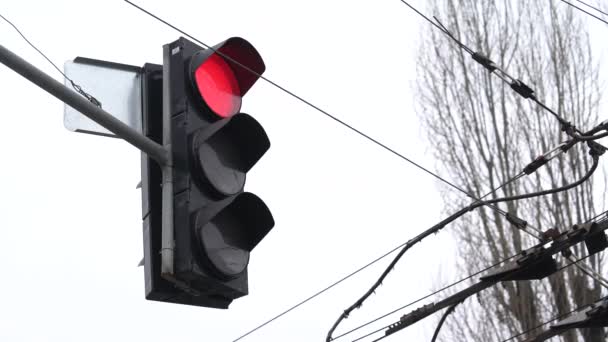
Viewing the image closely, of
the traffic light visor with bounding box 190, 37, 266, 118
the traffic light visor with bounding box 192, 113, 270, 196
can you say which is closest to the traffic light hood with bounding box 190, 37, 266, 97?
the traffic light visor with bounding box 190, 37, 266, 118

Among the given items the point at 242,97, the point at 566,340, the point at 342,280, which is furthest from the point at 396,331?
the point at 566,340

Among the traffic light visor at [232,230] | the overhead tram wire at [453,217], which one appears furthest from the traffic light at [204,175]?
the overhead tram wire at [453,217]

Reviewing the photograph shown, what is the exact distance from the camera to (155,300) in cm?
335

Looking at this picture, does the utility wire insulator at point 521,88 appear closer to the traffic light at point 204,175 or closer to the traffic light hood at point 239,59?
the traffic light hood at point 239,59

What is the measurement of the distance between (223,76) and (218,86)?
0.13ft

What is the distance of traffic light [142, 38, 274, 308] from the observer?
10.8 ft


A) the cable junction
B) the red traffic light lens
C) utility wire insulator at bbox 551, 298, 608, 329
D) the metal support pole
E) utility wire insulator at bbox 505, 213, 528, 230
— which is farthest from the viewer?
utility wire insulator at bbox 505, 213, 528, 230

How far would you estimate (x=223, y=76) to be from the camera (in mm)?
3602

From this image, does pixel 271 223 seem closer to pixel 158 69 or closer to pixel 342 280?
pixel 158 69

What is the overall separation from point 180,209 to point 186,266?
0.20 m

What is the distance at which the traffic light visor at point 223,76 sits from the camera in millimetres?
3518

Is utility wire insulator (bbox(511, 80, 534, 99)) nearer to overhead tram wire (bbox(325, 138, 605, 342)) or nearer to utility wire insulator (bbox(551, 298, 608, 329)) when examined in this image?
overhead tram wire (bbox(325, 138, 605, 342))

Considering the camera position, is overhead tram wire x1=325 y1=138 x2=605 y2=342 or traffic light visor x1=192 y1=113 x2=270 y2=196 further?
overhead tram wire x1=325 y1=138 x2=605 y2=342

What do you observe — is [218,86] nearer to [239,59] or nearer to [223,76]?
[223,76]
